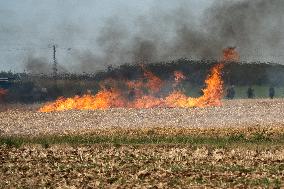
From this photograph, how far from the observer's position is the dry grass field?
2041 centimetres

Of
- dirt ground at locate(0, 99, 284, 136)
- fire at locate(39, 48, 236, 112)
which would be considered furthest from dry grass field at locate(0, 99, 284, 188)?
fire at locate(39, 48, 236, 112)

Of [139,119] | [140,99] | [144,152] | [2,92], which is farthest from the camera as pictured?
[2,92]

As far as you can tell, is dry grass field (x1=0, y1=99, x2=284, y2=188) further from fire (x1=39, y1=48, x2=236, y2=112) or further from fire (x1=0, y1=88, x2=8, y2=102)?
fire (x1=0, y1=88, x2=8, y2=102)

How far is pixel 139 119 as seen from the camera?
50.0 m

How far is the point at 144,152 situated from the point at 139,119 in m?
22.3

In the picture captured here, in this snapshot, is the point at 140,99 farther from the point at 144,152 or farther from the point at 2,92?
the point at 144,152

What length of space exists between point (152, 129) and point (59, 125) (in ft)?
31.6

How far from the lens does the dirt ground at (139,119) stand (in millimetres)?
44125

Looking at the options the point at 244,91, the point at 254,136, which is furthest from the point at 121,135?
the point at 244,91

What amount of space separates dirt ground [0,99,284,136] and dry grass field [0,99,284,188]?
0.08 meters

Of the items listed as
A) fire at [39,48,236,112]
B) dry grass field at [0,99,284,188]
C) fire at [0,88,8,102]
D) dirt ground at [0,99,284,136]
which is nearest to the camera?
dry grass field at [0,99,284,188]

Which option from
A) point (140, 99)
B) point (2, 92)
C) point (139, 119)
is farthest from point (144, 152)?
point (2, 92)

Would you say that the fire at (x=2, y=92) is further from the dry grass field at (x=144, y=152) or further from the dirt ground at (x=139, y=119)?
the dry grass field at (x=144, y=152)

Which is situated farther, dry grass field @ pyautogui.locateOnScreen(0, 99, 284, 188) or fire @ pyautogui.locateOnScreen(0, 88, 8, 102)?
fire @ pyautogui.locateOnScreen(0, 88, 8, 102)
